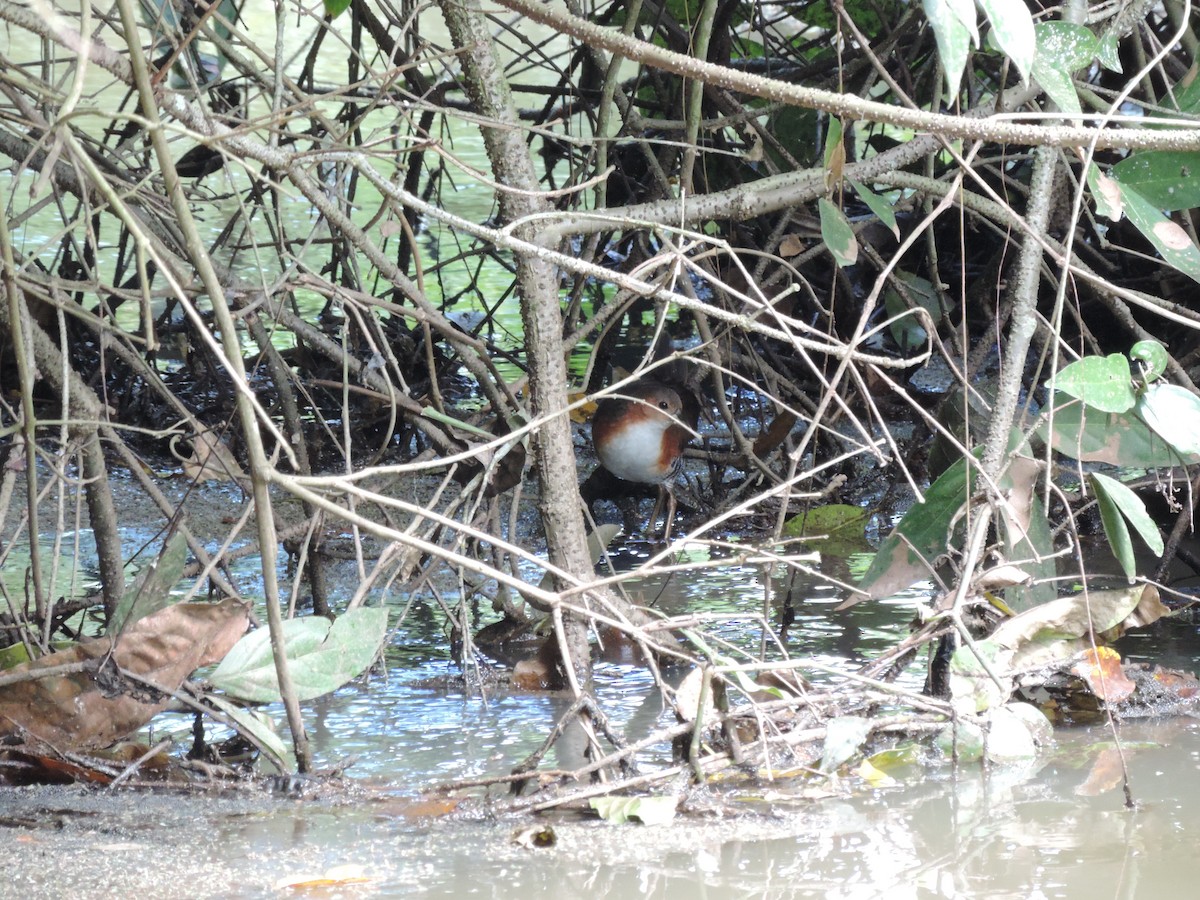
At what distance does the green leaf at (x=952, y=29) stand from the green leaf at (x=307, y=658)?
961mm

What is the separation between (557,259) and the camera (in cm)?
149

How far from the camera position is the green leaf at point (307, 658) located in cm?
166

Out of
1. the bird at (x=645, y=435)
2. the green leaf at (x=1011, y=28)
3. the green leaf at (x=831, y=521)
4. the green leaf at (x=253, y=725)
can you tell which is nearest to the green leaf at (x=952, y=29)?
the green leaf at (x=1011, y=28)

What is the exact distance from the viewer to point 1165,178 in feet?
6.44

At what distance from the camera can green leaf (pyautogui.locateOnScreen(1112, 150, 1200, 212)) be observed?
195cm

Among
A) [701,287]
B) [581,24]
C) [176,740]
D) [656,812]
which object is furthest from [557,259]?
[701,287]

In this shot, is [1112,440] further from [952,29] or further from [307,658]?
[307,658]

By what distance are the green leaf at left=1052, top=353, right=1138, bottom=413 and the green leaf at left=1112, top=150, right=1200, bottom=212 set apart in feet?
1.16

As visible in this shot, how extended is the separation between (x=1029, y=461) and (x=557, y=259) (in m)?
0.84

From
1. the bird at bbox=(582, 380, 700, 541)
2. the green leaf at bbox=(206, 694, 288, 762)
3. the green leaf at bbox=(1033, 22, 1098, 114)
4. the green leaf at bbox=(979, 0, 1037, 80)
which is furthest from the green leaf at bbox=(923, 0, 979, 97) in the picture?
the bird at bbox=(582, 380, 700, 541)

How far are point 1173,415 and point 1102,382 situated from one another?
135mm

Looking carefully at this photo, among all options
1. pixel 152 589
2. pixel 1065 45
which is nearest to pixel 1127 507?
pixel 1065 45

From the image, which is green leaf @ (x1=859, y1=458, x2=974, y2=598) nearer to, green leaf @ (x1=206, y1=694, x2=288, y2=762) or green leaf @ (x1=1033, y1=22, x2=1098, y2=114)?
green leaf @ (x1=1033, y1=22, x2=1098, y2=114)

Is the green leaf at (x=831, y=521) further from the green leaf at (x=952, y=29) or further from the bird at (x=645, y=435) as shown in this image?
the green leaf at (x=952, y=29)
